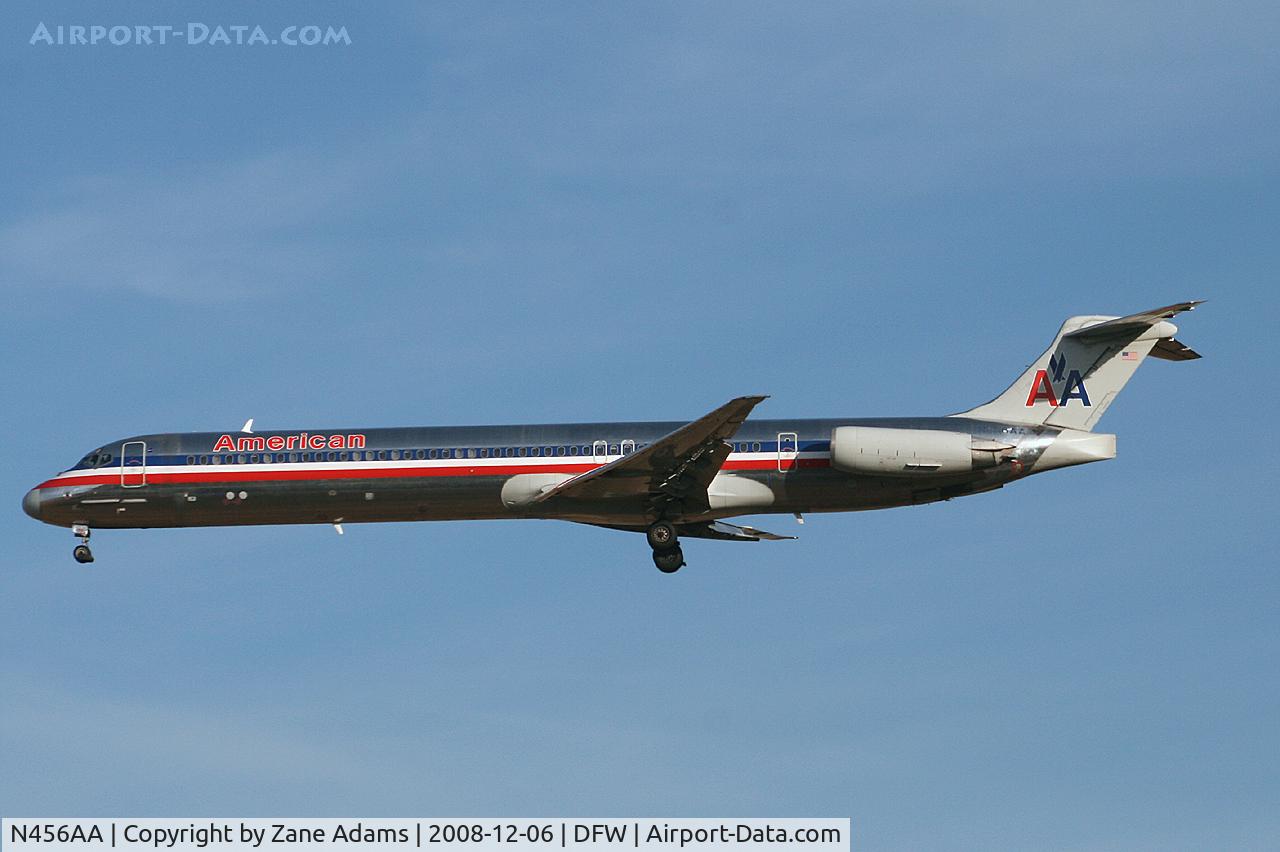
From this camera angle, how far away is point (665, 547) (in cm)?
3912

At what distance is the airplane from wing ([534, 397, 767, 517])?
0.14ft

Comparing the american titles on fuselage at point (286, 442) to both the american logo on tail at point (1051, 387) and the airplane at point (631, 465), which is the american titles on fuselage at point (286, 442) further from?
the american logo on tail at point (1051, 387)

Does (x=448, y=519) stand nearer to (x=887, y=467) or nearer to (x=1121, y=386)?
(x=887, y=467)

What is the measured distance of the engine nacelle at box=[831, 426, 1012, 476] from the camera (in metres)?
37.2

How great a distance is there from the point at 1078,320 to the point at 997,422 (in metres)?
3.18

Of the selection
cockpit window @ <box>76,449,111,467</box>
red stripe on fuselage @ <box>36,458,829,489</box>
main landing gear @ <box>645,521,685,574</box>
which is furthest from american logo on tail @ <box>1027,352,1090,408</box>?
cockpit window @ <box>76,449,111,467</box>

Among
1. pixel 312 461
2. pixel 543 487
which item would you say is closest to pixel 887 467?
pixel 543 487

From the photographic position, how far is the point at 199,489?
4022 centimetres

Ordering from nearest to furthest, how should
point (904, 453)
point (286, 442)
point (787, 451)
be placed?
point (904, 453) < point (787, 451) < point (286, 442)

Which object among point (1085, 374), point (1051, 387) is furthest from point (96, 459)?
point (1085, 374)

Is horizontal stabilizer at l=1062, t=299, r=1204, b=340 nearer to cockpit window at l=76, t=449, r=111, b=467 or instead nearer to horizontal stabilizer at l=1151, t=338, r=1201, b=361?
horizontal stabilizer at l=1151, t=338, r=1201, b=361

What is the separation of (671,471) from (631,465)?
0.87 metres

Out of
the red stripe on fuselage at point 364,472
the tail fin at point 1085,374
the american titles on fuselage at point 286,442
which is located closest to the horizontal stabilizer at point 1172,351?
the tail fin at point 1085,374

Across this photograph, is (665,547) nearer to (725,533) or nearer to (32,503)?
(725,533)
